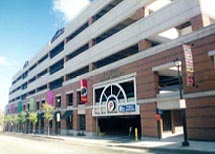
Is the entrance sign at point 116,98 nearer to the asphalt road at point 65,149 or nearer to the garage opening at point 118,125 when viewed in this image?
the garage opening at point 118,125

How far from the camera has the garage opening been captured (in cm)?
3609

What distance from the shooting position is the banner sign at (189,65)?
19359mm

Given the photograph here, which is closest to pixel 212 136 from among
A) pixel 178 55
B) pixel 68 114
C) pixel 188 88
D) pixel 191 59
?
pixel 188 88

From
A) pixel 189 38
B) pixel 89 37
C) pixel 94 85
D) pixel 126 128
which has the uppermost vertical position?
pixel 89 37

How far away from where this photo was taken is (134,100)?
91.1 feet

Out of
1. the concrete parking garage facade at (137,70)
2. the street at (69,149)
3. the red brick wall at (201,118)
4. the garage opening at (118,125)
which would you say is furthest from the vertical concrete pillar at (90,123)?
the red brick wall at (201,118)

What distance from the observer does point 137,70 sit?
2761 centimetres

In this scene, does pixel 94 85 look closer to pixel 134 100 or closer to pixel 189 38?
pixel 134 100

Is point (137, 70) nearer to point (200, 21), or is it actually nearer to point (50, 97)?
point (200, 21)

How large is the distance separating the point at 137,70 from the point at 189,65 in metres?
8.68

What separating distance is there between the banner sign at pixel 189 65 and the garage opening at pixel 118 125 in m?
16.6

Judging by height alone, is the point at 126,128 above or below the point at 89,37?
below

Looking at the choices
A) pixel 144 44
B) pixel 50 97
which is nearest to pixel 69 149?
pixel 144 44

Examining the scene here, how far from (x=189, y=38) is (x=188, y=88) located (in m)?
4.62
